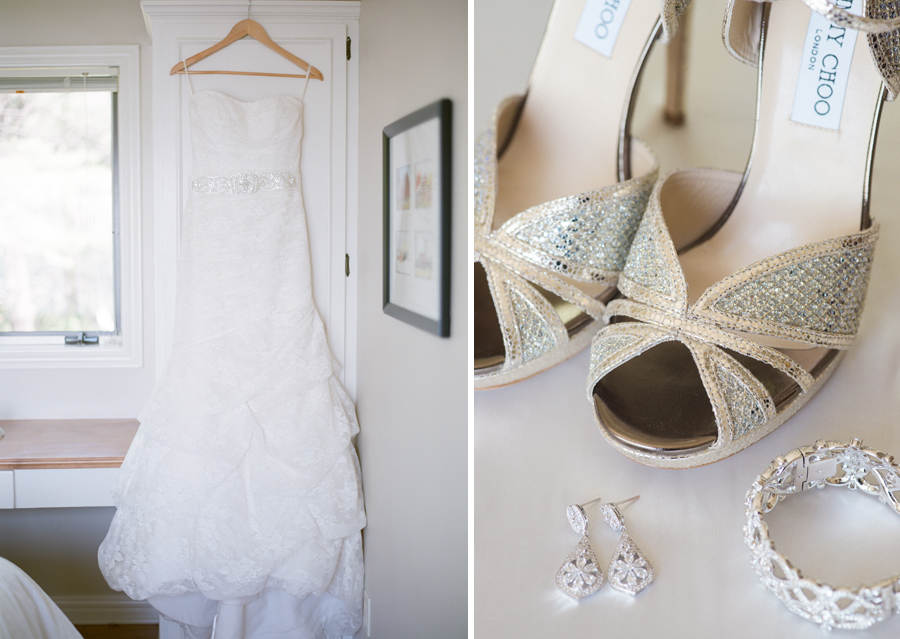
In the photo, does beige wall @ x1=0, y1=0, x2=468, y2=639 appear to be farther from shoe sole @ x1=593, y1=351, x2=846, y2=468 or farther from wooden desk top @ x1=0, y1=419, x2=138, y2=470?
shoe sole @ x1=593, y1=351, x2=846, y2=468

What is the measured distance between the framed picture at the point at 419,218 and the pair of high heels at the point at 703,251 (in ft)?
0.48

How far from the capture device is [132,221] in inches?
78.9

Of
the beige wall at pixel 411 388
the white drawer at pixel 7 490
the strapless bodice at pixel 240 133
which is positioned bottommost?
the white drawer at pixel 7 490

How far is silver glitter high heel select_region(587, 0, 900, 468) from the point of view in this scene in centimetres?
46

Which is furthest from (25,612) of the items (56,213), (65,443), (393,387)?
(56,213)

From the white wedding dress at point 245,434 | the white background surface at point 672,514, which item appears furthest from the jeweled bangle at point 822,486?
the white wedding dress at point 245,434

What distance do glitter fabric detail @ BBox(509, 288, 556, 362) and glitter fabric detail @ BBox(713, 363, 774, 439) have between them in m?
0.15

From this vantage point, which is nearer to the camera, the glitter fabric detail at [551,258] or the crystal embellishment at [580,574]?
Result: the crystal embellishment at [580,574]

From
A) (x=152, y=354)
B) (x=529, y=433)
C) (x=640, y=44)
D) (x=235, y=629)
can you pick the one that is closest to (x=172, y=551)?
(x=235, y=629)

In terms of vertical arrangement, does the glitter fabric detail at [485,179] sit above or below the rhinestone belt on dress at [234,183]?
below

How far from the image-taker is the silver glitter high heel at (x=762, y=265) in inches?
18.3

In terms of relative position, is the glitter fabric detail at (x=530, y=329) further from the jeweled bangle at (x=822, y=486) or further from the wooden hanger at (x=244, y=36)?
the wooden hanger at (x=244, y=36)

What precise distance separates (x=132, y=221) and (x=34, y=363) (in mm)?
575

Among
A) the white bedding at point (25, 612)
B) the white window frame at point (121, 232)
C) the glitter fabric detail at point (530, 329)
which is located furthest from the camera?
the white window frame at point (121, 232)
